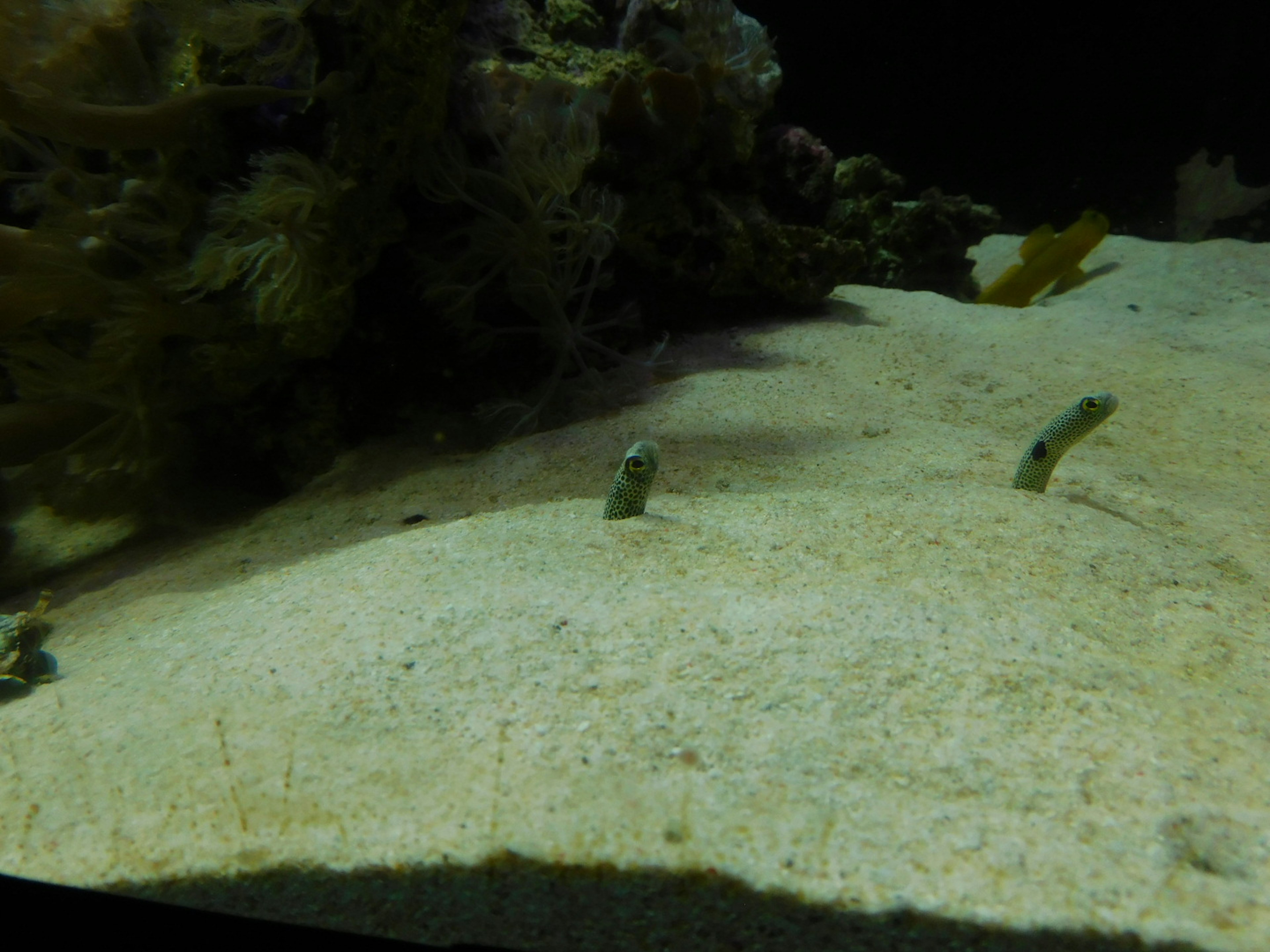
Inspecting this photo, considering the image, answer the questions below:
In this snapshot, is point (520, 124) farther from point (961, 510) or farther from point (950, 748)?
point (950, 748)

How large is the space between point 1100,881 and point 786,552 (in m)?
1.42

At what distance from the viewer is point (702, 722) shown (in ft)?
5.26

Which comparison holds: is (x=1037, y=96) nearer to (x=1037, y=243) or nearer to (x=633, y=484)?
(x=1037, y=243)

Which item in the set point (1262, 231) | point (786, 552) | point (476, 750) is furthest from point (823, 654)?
point (1262, 231)

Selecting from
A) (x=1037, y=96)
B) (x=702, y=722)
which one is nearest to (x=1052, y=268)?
(x=1037, y=96)

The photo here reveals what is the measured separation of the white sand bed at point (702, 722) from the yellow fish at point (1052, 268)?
4256mm

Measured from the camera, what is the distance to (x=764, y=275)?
5.62 meters

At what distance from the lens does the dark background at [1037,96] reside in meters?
7.41

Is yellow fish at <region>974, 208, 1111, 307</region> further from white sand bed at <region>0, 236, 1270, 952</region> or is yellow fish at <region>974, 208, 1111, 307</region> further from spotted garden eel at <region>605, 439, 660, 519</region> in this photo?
spotted garden eel at <region>605, 439, 660, 519</region>

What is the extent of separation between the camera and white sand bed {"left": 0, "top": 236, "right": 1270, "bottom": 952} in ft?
4.10

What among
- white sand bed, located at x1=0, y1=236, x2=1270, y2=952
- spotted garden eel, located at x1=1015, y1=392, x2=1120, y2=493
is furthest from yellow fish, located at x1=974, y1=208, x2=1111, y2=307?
white sand bed, located at x1=0, y1=236, x2=1270, y2=952

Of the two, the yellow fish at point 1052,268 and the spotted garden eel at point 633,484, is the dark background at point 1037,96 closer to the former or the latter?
the yellow fish at point 1052,268

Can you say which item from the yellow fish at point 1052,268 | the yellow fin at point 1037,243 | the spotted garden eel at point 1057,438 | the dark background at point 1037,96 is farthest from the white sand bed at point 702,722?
the dark background at point 1037,96

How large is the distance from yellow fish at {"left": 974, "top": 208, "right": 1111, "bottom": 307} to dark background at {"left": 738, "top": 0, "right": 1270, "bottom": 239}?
160 cm
